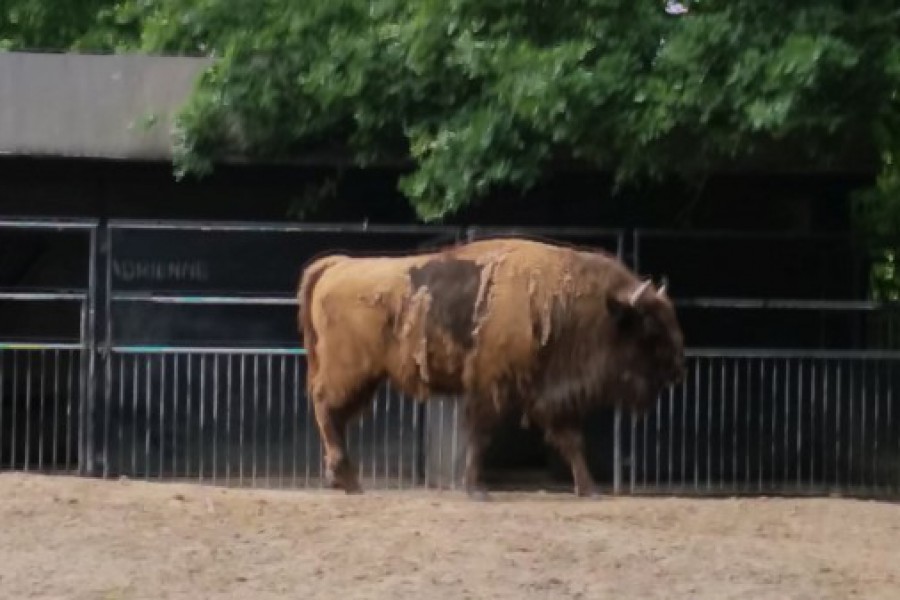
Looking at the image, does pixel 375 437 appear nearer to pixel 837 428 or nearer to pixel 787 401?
pixel 787 401

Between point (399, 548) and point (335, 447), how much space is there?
3161 mm

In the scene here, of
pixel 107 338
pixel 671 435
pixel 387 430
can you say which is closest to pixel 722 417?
pixel 671 435

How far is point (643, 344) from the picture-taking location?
11648mm

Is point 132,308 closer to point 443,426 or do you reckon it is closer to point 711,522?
point 443,426

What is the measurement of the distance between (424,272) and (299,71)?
2610 mm

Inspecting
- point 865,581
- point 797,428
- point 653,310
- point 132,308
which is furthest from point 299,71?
point 865,581

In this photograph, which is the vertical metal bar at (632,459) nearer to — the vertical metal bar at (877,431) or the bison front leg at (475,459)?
the vertical metal bar at (877,431)

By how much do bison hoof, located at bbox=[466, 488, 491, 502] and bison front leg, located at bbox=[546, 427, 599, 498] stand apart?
0.60 meters

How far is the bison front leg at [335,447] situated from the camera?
11805 millimetres

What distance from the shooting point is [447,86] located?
12.9 meters

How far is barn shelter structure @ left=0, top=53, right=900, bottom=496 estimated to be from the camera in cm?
1387

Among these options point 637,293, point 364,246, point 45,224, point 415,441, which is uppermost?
point 45,224

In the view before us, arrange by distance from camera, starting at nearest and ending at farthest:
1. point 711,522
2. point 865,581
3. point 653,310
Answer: point 865,581
point 711,522
point 653,310

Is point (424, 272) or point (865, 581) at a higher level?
point (424, 272)
